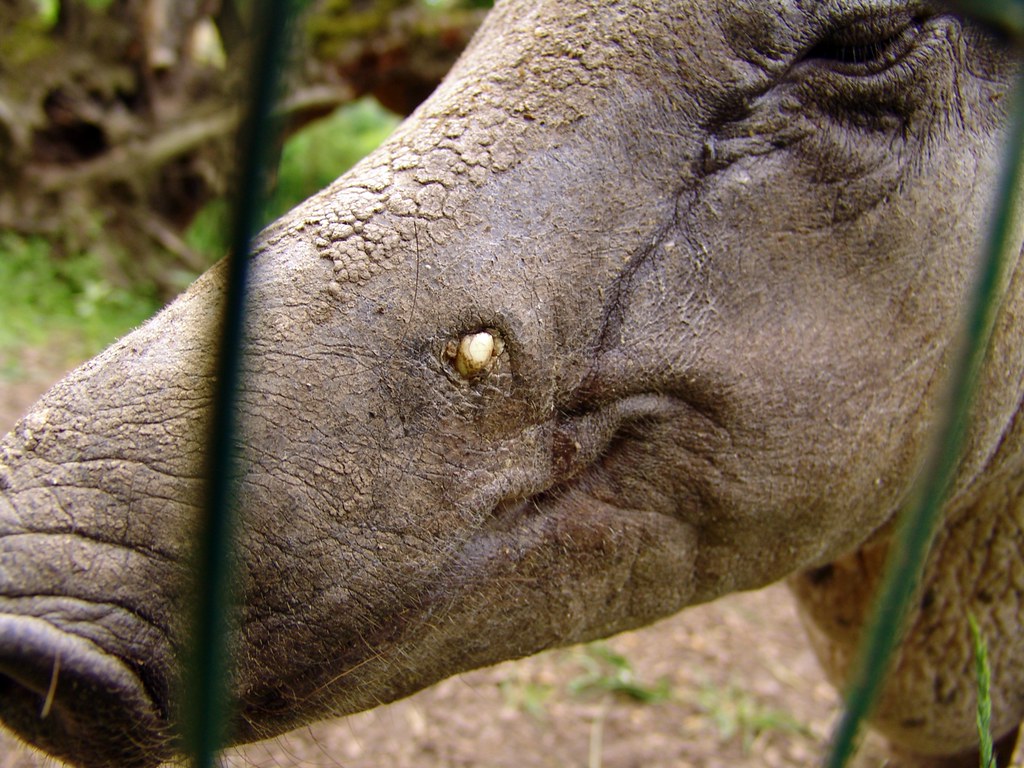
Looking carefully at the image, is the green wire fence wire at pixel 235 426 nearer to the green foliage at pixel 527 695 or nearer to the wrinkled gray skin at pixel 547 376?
the wrinkled gray skin at pixel 547 376

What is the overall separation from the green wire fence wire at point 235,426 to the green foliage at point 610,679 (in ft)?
11.6

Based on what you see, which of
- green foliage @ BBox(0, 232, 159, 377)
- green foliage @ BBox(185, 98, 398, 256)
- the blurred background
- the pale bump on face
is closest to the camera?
the pale bump on face

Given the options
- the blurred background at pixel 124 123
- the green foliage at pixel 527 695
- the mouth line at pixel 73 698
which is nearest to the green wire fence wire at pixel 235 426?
the mouth line at pixel 73 698

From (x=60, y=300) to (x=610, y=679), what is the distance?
5.60m

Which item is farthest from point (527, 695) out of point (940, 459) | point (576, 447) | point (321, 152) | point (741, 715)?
point (321, 152)


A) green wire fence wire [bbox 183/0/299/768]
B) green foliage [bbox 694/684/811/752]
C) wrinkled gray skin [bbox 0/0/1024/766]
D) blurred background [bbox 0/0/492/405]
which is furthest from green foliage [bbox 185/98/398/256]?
green wire fence wire [bbox 183/0/299/768]

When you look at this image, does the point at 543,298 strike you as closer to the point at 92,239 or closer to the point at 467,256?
the point at 467,256

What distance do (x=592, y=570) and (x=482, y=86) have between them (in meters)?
0.95

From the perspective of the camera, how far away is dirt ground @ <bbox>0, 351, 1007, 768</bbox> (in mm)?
3785

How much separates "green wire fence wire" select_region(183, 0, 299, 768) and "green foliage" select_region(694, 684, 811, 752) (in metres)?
3.63

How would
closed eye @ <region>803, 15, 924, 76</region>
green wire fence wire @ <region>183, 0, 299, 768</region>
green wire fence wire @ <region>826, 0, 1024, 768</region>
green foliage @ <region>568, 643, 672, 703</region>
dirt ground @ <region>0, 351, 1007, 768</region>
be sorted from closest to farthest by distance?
green wire fence wire @ <region>183, 0, 299, 768</region>, green wire fence wire @ <region>826, 0, 1024, 768</region>, closed eye @ <region>803, 15, 924, 76</region>, dirt ground @ <region>0, 351, 1007, 768</region>, green foliage @ <region>568, 643, 672, 703</region>

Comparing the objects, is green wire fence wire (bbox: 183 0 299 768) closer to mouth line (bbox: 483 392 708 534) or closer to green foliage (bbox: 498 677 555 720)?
mouth line (bbox: 483 392 708 534)

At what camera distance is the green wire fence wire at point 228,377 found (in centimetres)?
70

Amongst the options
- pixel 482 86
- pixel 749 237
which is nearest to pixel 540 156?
pixel 482 86
